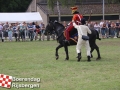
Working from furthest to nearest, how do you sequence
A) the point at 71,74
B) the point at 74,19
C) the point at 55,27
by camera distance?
the point at 55,27 < the point at 74,19 < the point at 71,74

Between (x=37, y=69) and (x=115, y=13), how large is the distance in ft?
151

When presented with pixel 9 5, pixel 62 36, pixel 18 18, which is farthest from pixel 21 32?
pixel 9 5

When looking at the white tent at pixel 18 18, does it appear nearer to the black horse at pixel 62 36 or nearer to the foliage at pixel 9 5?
the black horse at pixel 62 36

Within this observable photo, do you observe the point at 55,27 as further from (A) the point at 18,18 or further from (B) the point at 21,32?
(A) the point at 18,18

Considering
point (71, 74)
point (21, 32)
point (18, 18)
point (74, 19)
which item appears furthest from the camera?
point (18, 18)

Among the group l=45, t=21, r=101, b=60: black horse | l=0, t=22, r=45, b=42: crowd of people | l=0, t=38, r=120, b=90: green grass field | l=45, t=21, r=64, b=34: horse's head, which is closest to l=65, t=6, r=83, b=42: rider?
l=45, t=21, r=101, b=60: black horse

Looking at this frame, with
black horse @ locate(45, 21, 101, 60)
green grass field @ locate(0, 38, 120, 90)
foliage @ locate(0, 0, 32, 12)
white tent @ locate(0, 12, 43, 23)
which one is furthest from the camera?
foliage @ locate(0, 0, 32, 12)

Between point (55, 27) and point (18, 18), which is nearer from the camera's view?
point (55, 27)

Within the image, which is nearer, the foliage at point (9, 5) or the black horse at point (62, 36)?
the black horse at point (62, 36)

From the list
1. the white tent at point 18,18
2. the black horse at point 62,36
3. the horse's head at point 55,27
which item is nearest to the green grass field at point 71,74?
the black horse at point 62,36

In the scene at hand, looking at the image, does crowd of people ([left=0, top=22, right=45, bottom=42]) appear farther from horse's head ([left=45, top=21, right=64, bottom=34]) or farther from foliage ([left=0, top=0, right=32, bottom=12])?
foliage ([left=0, top=0, right=32, bottom=12])

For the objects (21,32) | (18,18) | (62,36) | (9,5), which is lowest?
(21,32)

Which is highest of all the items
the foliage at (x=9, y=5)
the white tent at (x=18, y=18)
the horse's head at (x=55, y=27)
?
the foliage at (x=9, y=5)

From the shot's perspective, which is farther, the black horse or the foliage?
the foliage
